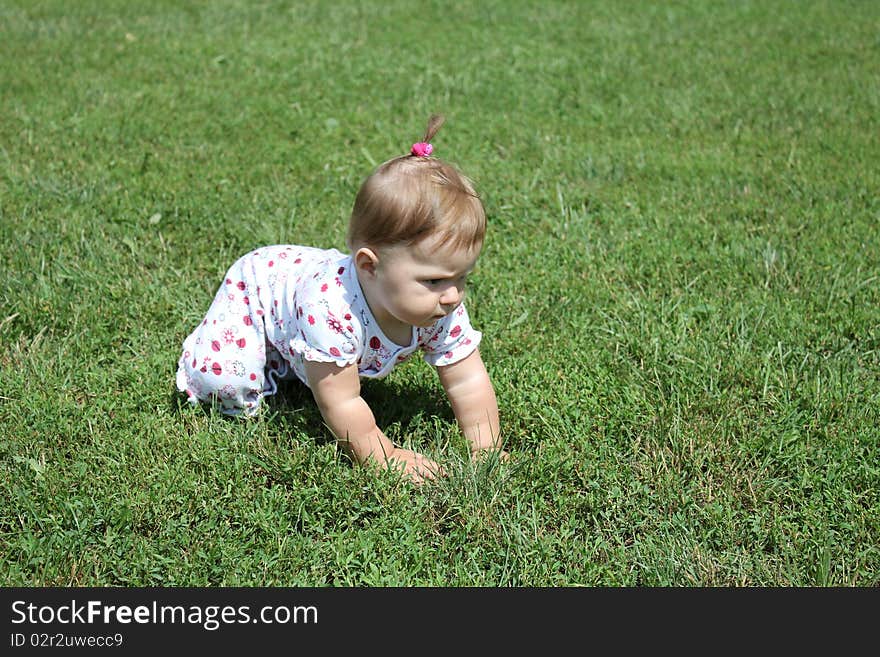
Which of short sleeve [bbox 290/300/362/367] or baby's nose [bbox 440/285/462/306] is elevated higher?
baby's nose [bbox 440/285/462/306]

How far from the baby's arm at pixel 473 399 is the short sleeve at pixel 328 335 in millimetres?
384

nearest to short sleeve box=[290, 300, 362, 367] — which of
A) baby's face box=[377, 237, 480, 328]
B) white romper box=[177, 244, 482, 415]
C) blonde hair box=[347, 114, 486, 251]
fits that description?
white romper box=[177, 244, 482, 415]

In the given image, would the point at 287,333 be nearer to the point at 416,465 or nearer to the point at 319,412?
the point at 319,412

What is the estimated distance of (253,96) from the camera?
6363 millimetres

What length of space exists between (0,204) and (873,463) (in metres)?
4.13

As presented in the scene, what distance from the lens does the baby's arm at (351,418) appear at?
9.71ft

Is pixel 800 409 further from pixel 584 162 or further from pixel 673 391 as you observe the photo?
pixel 584 162

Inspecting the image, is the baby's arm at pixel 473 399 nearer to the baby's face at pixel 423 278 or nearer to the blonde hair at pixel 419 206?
Answer: the baby's face at pixel 423 278

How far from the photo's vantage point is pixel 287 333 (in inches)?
124

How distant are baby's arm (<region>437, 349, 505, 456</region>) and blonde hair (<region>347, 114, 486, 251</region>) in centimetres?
57

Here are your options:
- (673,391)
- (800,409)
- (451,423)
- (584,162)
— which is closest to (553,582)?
(451,423)

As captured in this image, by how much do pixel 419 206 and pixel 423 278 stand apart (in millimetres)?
223

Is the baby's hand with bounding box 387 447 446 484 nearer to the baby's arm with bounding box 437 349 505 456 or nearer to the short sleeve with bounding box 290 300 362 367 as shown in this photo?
the baby's arm with bounding box 437 349 505 456

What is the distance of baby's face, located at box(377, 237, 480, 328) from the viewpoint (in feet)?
8.79
